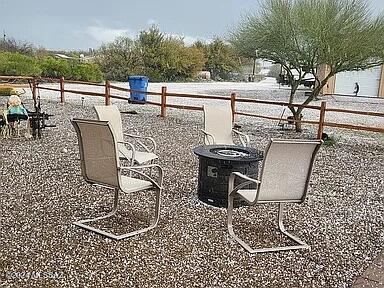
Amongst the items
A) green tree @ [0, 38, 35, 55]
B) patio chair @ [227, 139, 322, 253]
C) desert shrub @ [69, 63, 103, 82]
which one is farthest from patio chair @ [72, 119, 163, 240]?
green tree @ [0, 38, 35, 55]

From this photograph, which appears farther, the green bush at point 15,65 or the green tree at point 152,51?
the green tree at point 152,51

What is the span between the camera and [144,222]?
344 centimetres

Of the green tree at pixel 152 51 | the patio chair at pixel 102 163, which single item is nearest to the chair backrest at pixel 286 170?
the patio chair at pixel 102 163

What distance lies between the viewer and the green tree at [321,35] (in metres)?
8.20

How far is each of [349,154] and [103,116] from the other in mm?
4298

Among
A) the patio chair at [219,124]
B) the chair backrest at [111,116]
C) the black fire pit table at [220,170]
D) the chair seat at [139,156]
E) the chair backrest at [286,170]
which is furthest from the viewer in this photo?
the patio chair at [219,124]

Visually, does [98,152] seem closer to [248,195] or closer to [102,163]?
[102,163]

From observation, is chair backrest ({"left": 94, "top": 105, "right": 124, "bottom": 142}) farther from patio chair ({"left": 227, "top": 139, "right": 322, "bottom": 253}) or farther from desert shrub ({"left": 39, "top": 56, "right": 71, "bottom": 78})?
desert shrub ({"left": 39, "top": 56, "right": 71, "bottom": 78})

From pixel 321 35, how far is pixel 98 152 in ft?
A: 21.1

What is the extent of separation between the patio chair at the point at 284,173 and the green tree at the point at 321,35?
5.87m

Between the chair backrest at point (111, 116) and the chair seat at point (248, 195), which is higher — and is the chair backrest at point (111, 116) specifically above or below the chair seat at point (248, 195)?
above

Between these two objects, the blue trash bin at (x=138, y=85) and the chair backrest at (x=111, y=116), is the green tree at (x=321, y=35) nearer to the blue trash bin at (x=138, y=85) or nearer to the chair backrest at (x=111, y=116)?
the blue trash bin at (x=138, y=85)

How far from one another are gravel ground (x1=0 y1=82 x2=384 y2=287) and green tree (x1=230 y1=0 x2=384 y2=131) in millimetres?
3419

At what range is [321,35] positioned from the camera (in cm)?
820
